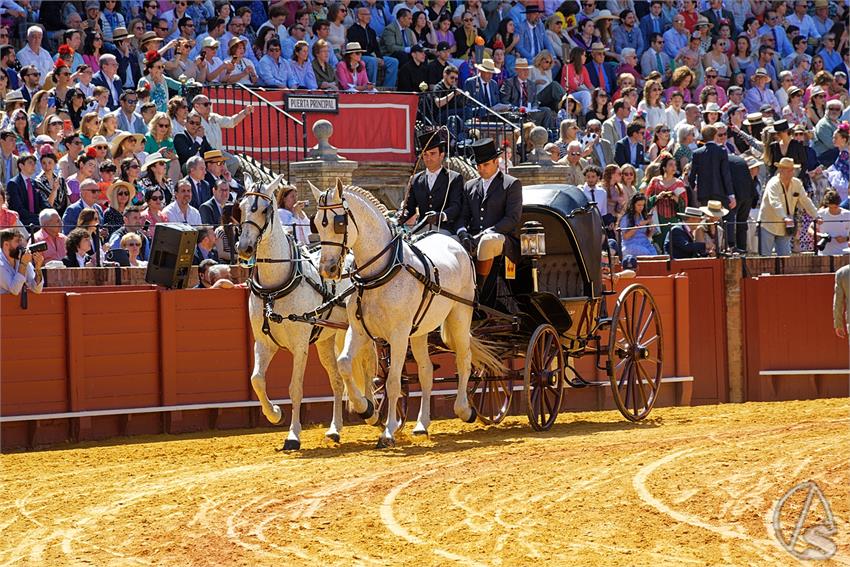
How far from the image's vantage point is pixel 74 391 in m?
13.3

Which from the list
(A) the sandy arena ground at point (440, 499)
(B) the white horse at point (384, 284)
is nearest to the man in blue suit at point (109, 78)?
(A) the sandy arena ground at point (440, 499)

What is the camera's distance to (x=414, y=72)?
21.3 m

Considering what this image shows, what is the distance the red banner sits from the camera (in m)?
18.8

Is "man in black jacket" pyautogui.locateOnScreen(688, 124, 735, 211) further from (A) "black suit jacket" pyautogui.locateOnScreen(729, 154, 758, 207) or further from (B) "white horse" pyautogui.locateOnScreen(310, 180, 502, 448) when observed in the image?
(B) "white horse" pyautogui.locateOnScreen(310, 180, 502, 448)

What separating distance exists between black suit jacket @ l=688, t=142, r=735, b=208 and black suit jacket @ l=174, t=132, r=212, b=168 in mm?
5926

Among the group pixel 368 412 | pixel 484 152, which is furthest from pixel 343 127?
pixel 368 412

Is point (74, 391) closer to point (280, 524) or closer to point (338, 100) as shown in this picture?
point (280, 524)

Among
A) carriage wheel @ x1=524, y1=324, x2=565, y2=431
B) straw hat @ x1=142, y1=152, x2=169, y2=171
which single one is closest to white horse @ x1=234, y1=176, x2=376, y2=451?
carriage wheel @ x1=524, y1=324, x2=565, y2=431

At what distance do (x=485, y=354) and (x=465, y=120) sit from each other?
8.71 meters

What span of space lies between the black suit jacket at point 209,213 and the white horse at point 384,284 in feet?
13.4

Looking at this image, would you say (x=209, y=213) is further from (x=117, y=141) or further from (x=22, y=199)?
(x=22, y=199)

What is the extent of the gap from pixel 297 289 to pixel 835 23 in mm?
18509

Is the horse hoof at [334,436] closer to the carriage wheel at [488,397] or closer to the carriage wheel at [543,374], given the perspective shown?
the carriage wheel at [488,397]

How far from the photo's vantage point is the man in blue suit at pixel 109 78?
1723cm
